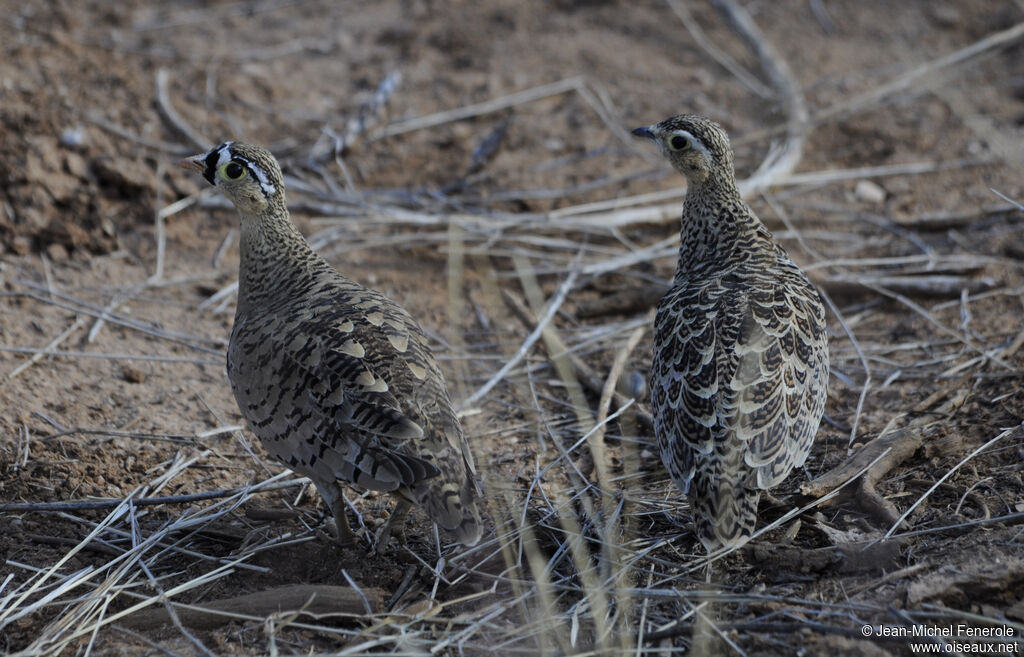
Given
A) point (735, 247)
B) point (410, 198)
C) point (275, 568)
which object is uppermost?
point (735, 247)

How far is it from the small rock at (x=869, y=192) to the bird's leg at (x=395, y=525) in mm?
5485

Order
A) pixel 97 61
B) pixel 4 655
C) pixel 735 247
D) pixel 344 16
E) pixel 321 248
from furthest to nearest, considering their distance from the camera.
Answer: pixel 344 16 → pixel 97 61 → pixel 321 248 → pixel 735 247 → pixel 4 655

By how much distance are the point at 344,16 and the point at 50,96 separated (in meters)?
3.85

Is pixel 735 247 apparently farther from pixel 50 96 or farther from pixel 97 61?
pixel 97 61

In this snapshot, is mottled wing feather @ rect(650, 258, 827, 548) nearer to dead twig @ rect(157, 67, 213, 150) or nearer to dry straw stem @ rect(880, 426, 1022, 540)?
dry straw stem @ rect(880, 426, 1022, 540)

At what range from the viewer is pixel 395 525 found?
4.61 m

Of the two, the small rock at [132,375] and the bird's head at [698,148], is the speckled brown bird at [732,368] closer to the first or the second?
the bird's head at [698,148]

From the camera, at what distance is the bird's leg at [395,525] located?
4504 mm

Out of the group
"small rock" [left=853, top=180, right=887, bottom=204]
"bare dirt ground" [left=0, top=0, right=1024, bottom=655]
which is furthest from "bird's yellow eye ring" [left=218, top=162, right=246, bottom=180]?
"small rock" [left=853, top=180, right=887, bottom=204]

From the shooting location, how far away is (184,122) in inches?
348

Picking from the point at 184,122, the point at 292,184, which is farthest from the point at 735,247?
the point at 184,122

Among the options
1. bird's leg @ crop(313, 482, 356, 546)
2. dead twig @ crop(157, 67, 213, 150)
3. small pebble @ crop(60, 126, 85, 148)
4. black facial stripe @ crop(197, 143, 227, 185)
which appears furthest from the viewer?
dead twig @ crop(157, 67, 213, 150)

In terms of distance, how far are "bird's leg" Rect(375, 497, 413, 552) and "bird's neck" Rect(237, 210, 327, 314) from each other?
131 cm

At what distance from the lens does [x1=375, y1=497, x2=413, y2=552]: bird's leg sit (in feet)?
14.8
